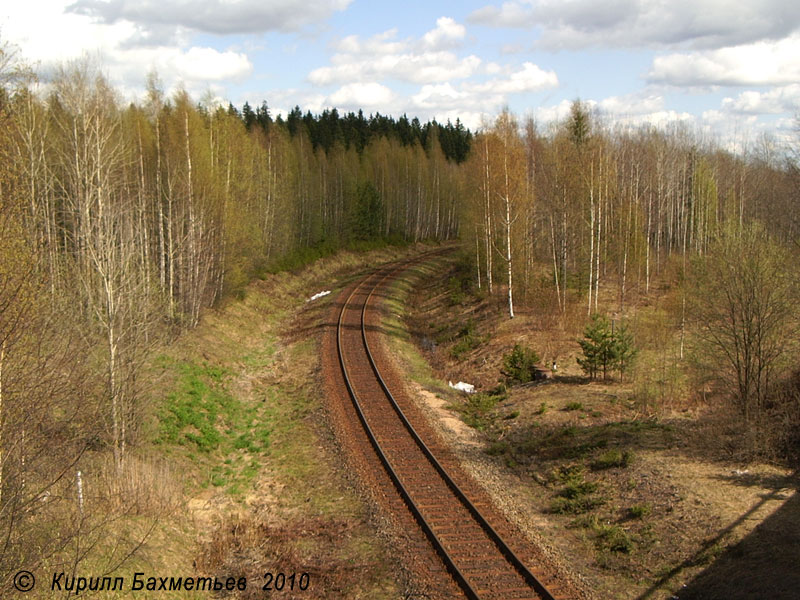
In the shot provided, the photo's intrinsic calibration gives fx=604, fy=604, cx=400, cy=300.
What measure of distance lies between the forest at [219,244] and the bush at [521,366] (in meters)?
5.35

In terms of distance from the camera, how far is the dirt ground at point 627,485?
989cm

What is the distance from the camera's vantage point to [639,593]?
9586 millimetres

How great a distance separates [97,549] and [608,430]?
39.0 ft

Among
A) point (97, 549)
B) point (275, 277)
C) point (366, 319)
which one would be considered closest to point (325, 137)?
point (275, 277)

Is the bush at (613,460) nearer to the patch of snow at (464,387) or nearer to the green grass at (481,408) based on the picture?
the green grass at (481,408)

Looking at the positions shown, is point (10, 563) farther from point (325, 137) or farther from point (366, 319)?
point (325, 137)

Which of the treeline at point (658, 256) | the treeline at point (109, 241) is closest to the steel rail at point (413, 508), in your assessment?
the treeline at point (109, 241)

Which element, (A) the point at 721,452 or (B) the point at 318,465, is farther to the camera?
(B) the point at 318,465

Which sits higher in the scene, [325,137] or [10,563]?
[325,137]

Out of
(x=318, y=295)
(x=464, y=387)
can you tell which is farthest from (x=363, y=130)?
(x=464, y=387)

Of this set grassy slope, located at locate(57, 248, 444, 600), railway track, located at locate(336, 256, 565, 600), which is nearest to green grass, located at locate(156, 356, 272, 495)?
grassy slope, located at locate(57, 248, 444, 600)

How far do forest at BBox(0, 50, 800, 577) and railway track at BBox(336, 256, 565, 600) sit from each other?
233 inches

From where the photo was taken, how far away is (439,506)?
1234cm

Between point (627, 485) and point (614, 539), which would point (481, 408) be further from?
point (614, 539)
